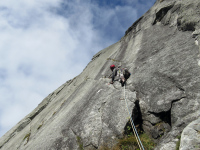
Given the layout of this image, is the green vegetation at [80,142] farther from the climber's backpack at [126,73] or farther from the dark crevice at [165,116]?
the climber's backpack at [126,73]

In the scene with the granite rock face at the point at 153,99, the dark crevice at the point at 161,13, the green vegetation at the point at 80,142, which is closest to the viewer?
the granite rock face at the point at 153,99

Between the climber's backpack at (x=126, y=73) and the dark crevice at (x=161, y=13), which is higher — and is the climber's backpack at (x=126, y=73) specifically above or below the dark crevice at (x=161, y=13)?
below

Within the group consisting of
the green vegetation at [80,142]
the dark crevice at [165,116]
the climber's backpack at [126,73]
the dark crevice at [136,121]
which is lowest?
the dark crevice at [165,116]

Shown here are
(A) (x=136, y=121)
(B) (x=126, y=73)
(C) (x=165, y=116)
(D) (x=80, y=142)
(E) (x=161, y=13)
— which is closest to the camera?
(C) (x=165, y=116)

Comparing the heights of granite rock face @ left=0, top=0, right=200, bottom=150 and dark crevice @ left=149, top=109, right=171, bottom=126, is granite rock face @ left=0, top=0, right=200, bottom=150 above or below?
above

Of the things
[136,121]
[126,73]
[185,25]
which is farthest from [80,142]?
[185,25]

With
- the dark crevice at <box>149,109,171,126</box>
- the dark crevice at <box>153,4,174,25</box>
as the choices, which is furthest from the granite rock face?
the dark crevice at <box>153,4,174,25</box>

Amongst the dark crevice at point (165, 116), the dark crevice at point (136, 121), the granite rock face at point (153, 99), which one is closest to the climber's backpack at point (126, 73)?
the granite rock face at point (153, 99)

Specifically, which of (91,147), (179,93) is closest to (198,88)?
(179,93)

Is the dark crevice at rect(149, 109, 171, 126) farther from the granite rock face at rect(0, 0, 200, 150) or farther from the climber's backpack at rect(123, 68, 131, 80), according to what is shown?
the climber's backpack at rect(123, 68, 131, 80)

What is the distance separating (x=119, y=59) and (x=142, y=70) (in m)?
3.63

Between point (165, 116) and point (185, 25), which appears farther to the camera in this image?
point (185, 25)

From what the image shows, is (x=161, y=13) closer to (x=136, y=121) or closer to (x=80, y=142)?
(x=136, y=121)

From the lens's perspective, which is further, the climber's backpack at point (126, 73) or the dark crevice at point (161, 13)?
the dark crevice at point (161, 13)
